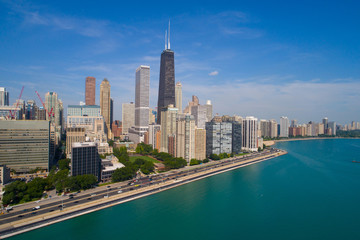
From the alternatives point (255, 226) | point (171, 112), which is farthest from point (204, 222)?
point (171, 112)

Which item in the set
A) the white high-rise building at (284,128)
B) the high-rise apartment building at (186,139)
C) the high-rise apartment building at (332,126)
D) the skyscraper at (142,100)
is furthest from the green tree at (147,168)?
the high-rise apartment building at (332,126)

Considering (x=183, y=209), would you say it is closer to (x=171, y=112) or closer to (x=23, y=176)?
(x=23, y=176)

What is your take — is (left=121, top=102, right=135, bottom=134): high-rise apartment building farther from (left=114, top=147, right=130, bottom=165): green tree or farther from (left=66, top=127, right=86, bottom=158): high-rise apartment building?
(left=66, top=127, right=86, bottom=158): high-rise apartment building

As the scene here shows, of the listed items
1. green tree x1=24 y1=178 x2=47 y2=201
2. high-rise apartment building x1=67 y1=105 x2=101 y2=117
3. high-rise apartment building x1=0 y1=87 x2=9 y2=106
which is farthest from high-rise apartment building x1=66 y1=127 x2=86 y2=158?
high-rise apartment building x1=0 y1=87 x2=9 y2=106

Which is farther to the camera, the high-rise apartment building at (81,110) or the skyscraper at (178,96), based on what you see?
the skyscraper at (178,96)

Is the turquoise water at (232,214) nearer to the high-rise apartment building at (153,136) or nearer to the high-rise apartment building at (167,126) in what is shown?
the high-rise apartment building at (167,126)
